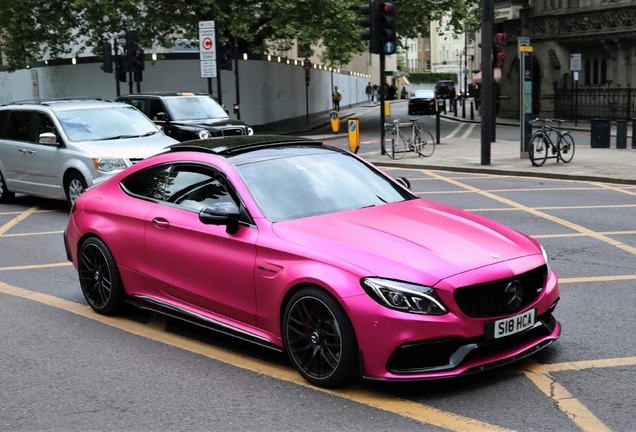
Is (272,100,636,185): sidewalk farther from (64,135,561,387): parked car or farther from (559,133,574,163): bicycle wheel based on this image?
(64,135,561,387): parked car

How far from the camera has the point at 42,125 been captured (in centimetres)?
1327

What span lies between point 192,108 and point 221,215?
1531cm

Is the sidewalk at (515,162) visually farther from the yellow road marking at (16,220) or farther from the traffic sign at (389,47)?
the yellow road marking at (16,220)

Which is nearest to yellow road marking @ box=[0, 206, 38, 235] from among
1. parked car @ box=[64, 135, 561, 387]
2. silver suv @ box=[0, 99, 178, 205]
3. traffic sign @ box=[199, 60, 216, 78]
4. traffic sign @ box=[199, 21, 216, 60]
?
silver suv @ box=[0, 99, 178, 205]

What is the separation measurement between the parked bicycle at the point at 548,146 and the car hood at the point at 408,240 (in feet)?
42.4

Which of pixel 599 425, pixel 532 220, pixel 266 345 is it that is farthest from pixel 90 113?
pixel 599 425

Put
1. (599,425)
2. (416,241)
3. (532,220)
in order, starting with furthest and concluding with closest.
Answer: (532,220) → (416,241) → (599,425)

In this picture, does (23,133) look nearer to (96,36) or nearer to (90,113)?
(90,113)

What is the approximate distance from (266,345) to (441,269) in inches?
50.5

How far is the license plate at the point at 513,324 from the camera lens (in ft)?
16.0

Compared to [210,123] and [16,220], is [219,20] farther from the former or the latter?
[16,220]

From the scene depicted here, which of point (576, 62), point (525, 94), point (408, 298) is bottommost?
point (408, 298)

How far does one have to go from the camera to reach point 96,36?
1444 inches

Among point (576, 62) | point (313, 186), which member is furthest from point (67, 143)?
point (576, 62)
